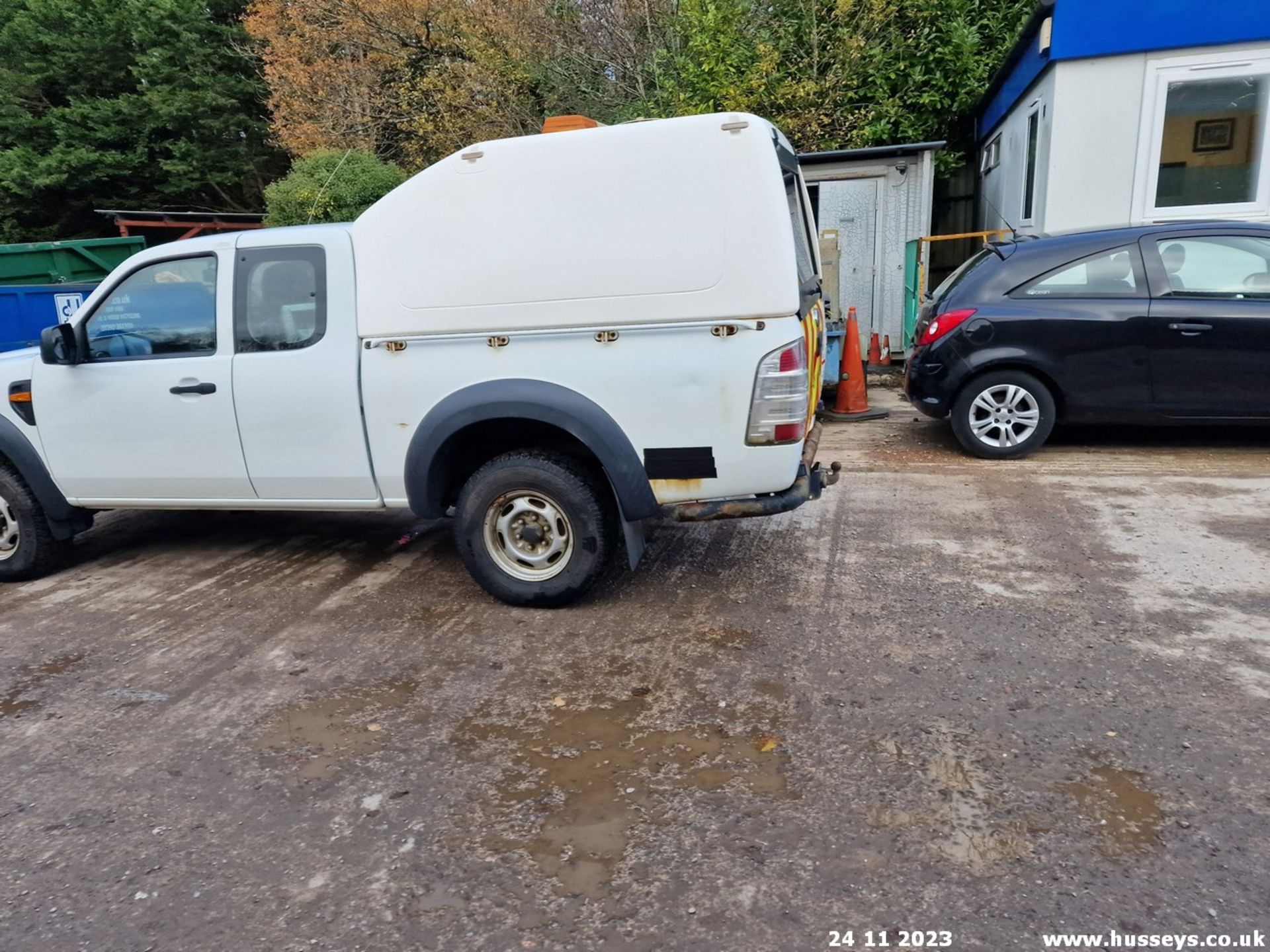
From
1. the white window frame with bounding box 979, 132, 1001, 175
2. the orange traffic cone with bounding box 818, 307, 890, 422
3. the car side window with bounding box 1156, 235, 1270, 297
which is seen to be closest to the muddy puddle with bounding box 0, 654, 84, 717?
the orange traffic cone with bounding box 818, 307, 890, 422

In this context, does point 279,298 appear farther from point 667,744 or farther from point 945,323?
point 945,323

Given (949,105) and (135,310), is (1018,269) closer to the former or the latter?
(135,310)

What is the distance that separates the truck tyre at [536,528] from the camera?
14.2 ft

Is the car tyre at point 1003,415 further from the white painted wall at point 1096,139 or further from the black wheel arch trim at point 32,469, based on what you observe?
the black wheel arch trim at point 32,469

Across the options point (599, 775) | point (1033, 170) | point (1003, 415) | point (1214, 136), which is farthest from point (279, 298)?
point (1214, 136)

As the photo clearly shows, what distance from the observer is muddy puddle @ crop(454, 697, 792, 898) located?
2752mm

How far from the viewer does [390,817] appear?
293 cm

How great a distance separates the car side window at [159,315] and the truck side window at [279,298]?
0.19m

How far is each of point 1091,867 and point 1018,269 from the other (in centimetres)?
525

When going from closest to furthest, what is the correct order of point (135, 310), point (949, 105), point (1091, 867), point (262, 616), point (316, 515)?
1. point (1091, 867)
2. point (262, 616)
3. point (135, 310)
4. point (316, 515)
5. point (949, 105)

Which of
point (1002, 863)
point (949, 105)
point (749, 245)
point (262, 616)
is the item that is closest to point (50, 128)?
point (949, 105)

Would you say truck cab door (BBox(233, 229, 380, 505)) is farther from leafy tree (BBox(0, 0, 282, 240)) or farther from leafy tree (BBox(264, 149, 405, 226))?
leafy tree (BBox(0, 0, 282, 240))

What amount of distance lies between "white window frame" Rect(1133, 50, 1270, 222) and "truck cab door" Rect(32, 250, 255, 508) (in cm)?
833
